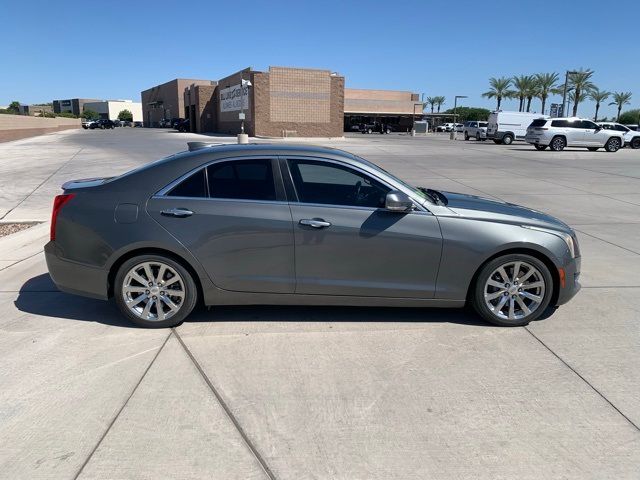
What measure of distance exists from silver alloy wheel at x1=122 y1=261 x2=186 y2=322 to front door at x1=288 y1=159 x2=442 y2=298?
42.2 inches

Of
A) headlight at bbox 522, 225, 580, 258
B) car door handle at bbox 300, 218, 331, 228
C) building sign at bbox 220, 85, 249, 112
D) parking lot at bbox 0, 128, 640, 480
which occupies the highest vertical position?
building sign at bbox 220, 85, 249, 112

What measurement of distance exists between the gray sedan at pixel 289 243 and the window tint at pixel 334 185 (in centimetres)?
1

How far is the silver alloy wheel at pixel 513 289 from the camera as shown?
4.52 meters

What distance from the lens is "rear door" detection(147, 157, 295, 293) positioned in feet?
14.2

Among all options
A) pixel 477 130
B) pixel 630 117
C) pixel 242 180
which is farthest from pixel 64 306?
pixel 630 117

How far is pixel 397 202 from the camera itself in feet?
13.9

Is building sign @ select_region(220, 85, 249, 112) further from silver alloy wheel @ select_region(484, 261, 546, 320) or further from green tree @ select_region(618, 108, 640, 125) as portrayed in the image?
green tree @ select_region(618, 108, 640, 125)

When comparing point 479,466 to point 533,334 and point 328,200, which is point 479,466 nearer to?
point 533,334

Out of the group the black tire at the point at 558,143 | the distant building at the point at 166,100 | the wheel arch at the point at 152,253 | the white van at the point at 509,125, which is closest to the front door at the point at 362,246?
the wheel arch at the point at 152,253

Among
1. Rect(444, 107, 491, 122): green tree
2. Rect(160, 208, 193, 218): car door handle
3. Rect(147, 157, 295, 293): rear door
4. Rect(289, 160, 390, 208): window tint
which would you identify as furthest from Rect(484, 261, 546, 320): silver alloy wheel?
Rect(444, 107, 491, 122): green tree

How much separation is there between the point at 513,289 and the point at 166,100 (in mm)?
101746

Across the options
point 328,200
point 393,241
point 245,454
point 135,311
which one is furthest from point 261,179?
point 245,454

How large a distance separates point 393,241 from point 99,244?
2.51 meters

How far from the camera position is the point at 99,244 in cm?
441
